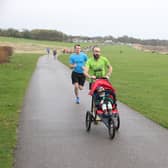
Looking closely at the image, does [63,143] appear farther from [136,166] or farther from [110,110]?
[136,166]

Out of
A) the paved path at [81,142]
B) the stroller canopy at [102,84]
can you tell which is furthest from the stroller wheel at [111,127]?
the stroller canopy at [102,84]

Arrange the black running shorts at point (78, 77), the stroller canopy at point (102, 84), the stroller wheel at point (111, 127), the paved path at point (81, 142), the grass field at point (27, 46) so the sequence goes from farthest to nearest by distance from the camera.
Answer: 1. the grass field at point (27, 46)
2. the black running shorts at point (78, 77)
3. the stroller canopy at point (102, 84)
4. the stroller wheel at point (111, 127)
5. the paved path at point (81, 142)

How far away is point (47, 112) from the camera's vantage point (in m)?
12.4

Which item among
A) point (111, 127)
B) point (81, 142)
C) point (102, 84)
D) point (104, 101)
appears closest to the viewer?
point (81, 142)

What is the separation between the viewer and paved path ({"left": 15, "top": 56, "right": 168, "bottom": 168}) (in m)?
7.04

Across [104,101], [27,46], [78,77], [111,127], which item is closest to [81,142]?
[111,127]

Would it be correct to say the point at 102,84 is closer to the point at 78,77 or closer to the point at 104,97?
the point at 104,97

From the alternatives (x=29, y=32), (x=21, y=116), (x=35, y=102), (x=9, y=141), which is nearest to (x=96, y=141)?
(x=9, y=141)

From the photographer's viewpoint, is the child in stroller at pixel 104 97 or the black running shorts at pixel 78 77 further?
the black running shorts at pixel 78 77

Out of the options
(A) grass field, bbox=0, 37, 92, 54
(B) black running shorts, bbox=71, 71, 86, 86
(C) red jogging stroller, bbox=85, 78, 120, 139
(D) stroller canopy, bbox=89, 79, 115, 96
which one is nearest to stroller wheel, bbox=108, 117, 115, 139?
(C) red jogging stroller, bbox=85, 78, 120, 139

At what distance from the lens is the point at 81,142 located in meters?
8.55

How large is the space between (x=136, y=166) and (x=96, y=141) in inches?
75.9

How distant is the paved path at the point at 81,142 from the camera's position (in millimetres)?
7035

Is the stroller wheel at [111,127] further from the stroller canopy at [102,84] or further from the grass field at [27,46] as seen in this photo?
the grass field at [27,46]
